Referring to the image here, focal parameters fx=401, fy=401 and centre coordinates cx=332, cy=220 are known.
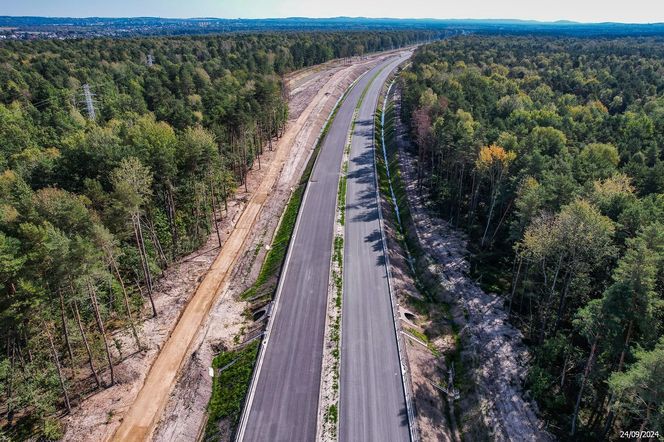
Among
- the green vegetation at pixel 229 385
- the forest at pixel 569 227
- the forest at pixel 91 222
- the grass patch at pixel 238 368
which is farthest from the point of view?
the grass patch at pixel 238 368

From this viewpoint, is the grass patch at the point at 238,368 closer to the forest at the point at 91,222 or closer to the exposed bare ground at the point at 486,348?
the forest at the point at 91,222

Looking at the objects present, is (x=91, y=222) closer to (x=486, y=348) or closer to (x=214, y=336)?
(x=214, y=336)

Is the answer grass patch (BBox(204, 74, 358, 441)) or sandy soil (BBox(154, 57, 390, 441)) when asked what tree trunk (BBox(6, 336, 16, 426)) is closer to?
sandy soil (BBox(154, 57, 390, 441))

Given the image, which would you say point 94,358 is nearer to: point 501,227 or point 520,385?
point 520,385

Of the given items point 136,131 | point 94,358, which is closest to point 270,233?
point 136,131

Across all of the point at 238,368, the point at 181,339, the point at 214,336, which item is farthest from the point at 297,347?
the point at 181,339

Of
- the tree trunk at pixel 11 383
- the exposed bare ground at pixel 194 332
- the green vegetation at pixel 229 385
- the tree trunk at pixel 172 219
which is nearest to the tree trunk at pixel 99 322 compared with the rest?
the exposed bare ground at pixel 194 332

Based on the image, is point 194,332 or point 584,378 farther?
point 194,332

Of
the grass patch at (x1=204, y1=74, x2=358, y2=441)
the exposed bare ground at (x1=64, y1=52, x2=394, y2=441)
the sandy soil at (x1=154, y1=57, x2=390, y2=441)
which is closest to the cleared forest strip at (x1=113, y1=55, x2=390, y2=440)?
the exposed bare ground at (x1=64, y1=52, x2=394, y2=441)
